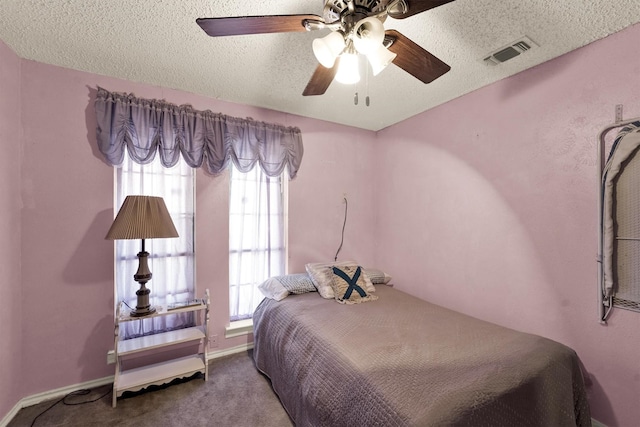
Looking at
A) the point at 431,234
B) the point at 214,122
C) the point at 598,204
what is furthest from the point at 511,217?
the point at 214,122

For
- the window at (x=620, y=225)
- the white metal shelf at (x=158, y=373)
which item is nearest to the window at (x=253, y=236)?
the white metal shelf at (x=158, y=373)

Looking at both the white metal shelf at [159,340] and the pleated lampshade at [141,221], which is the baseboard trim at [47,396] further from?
the pleated lampshade at [141,221]

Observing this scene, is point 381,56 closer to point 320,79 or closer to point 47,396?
point 320,79

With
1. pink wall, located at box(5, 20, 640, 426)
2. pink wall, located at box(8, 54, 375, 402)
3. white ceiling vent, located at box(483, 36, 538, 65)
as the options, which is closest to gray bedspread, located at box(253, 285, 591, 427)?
pink wall, located at box(5, 20, 640, 426)

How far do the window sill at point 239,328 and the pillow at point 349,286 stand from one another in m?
0.94

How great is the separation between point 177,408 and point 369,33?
2492 mm

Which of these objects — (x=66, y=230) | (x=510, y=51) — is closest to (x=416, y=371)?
(x=510, y=51)

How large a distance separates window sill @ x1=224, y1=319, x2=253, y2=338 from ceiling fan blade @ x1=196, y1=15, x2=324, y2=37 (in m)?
2.33

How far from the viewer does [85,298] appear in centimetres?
204

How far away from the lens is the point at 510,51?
1.75m

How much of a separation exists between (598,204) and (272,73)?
2.34 m

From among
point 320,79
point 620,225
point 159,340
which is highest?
point 320,79

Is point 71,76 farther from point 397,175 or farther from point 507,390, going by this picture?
point 507,390

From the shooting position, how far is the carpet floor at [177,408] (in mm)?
1707
